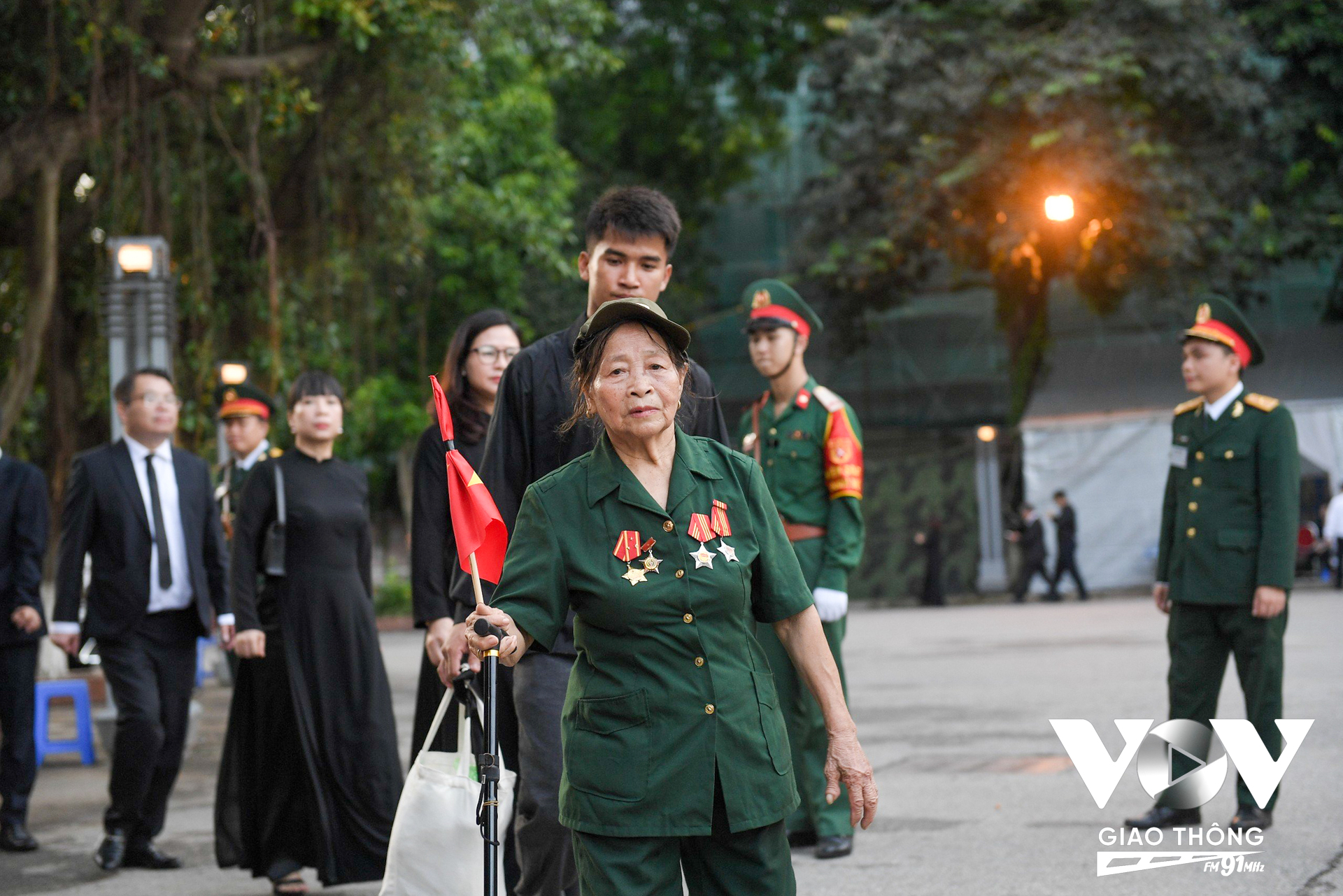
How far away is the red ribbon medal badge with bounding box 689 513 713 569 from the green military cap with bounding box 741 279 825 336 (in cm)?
343

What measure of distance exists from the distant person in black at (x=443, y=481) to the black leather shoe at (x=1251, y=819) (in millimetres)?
3119

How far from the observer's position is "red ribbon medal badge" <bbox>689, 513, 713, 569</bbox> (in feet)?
10.4

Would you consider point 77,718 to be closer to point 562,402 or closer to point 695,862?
point 562,402

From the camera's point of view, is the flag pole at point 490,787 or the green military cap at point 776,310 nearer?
the flag pole at point 490,787

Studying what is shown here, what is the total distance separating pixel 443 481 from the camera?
18.0 feet

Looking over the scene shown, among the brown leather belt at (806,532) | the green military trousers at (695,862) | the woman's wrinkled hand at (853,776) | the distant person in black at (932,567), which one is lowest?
the distant person in black at (932,567)

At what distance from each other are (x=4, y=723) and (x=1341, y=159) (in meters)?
24.0

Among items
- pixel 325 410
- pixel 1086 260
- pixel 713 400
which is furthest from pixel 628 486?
pixel 1086 260

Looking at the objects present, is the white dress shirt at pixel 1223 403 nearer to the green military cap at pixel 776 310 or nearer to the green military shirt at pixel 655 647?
the green military cap at pixel 776 310

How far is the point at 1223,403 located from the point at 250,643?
4082mm

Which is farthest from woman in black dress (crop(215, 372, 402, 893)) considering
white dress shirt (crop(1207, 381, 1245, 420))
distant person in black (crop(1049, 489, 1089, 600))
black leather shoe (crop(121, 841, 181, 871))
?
distant person in black (crop(1049, 489, 1089, 600))

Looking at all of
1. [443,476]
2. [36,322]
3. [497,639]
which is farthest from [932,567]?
[497,639]

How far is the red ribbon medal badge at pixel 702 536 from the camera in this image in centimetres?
316

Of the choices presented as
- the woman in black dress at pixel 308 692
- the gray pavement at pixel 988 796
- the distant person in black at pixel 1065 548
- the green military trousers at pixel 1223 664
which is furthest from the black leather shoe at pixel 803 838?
the distant person in black at pixel 1065 548
